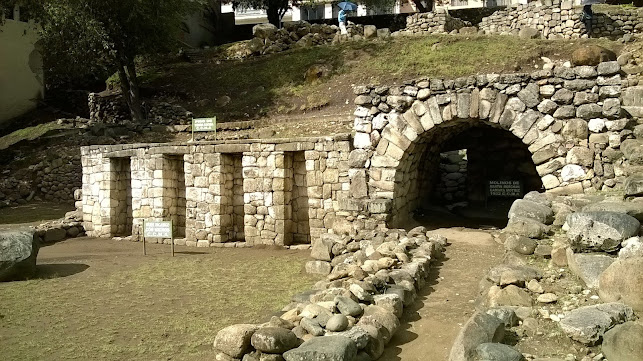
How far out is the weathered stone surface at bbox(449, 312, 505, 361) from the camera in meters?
4.21

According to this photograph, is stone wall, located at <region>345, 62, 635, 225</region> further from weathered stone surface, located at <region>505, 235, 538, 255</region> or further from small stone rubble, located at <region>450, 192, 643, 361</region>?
weathered stone surface, located at <region>505, 235, 538, 255</region>

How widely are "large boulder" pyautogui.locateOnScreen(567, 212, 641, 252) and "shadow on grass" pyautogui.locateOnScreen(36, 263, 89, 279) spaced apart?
346 inches

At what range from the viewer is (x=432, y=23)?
74.4 feet

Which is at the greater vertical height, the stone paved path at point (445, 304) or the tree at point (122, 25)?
the tree at point (122, 25)

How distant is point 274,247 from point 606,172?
671cm

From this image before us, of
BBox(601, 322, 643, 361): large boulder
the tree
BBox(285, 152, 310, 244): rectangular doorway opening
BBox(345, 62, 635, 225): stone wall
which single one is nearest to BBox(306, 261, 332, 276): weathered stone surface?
BBox(345, 62, 635, 225): stone wall

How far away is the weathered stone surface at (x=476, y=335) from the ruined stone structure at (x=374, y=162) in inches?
193

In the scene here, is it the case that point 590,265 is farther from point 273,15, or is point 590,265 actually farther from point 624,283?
point 273,15

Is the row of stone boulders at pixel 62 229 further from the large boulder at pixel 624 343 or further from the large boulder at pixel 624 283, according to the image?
the large boulder at pixel 624 343

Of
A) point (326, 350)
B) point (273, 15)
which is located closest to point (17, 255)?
point (326, 350)

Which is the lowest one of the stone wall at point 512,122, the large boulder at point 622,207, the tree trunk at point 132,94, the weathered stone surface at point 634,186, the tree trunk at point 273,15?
the large boulder at point 622,207

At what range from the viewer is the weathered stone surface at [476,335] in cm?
421

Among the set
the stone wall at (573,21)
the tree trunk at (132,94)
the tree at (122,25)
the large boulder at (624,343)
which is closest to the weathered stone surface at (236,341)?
the large boulder at (624,343)

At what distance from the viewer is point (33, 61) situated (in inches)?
1053
